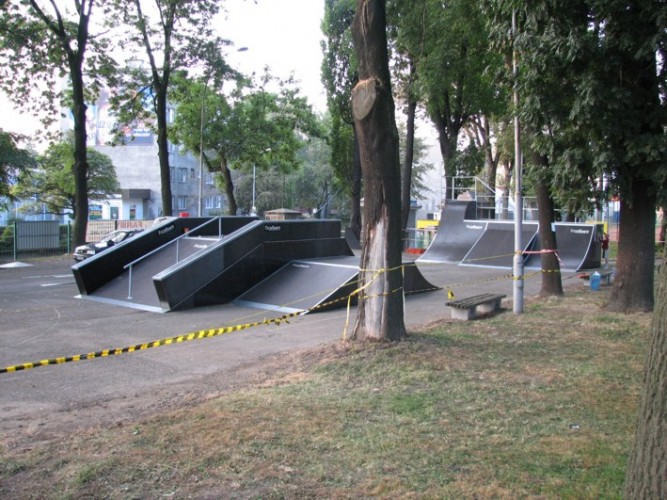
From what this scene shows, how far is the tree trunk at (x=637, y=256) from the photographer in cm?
1204

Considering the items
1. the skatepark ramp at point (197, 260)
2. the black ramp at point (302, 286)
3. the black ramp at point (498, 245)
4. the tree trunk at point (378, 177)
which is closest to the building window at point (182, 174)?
the black ramp at point (498, 245)

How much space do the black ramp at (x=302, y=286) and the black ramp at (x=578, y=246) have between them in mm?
11104

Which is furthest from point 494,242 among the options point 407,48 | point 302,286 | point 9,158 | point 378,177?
point 9,158

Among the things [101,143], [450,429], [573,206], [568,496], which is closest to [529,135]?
[573,206]

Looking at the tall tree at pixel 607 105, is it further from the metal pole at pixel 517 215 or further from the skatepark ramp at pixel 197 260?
the skatepark ramp at pixel 197 260

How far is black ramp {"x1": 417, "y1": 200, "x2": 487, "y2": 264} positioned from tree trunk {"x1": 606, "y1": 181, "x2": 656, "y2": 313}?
12908 millimetres

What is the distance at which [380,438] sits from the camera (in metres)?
5.30

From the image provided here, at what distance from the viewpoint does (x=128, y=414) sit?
21.6 ft

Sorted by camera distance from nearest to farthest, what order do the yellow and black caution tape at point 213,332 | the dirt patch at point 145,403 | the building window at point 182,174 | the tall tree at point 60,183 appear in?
1. the dirt patch at point 145,403
2. the yellow and black caution tape at point 213,332
3. the tall tree at point 60,183
4. the building window at point 182,174

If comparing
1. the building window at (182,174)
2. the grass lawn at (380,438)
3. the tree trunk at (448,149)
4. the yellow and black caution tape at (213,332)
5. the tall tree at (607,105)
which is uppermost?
the building window at (182,174)

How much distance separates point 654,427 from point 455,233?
24.4 m

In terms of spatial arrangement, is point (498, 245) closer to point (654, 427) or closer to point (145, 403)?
point (145, 403)

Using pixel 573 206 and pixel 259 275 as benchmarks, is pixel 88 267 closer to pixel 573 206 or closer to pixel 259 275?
pixel 259 275

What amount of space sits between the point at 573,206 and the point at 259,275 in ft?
23.9
